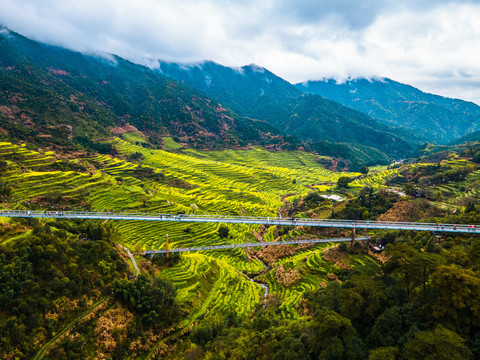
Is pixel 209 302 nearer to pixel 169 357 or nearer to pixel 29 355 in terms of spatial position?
pixel 169 357

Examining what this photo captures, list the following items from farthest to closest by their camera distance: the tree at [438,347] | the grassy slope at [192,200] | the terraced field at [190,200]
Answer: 1. the terraced field at [190,200]
2. the grassy slope at [192,200]
3. the tree at [438,347]

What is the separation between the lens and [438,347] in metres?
19.5

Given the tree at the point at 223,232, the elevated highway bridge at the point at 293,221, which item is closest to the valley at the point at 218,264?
the elevated highway bridge at the point at 293,221

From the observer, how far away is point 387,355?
21625 mm

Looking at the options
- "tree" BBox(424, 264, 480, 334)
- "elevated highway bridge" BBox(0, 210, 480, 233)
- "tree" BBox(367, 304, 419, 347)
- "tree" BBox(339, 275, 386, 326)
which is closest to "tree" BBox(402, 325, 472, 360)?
"tree" BBox(424, 264, 480, 334)

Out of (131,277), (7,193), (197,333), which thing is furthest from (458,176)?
(7,193)

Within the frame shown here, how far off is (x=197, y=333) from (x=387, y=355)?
24.4 metres

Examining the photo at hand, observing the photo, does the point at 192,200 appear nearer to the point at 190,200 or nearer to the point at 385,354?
the point at 190,200

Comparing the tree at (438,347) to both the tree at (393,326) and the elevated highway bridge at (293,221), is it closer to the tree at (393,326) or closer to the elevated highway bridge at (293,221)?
the tree at (393,326)

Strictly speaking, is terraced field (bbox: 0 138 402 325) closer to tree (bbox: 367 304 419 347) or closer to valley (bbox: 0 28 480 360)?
valley (bbox: 0 28 480 360)

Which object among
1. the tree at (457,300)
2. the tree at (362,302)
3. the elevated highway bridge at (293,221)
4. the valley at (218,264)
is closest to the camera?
the tree at (457,300)

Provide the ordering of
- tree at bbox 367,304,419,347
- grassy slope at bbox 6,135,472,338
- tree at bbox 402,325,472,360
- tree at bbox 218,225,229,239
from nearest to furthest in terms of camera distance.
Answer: tree at bbox 402,325,472,360 → tree at bbox 367,304,419,347 → grassy slope at bbox 6,135,472,338 → tree at bbox 218,225,229,239

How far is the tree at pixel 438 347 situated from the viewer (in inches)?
757

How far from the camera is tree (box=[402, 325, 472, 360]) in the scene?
19.2 metres
